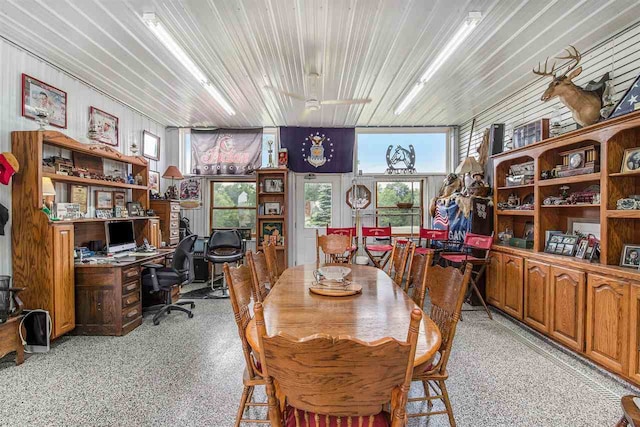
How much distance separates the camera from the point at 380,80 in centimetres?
426

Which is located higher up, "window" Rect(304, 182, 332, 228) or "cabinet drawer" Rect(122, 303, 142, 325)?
"window" Rect(304, 182, 332, 228)

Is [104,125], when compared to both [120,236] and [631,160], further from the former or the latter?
[631,160]

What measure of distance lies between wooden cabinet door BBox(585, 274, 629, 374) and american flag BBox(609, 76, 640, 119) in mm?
1505

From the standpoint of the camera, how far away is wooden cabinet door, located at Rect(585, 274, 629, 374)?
8.23ft

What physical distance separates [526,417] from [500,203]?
3.15 metres

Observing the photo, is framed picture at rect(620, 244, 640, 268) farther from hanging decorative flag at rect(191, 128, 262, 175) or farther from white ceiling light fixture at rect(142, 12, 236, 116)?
hanging decorative flag at rect(191, 128, 262, 175)

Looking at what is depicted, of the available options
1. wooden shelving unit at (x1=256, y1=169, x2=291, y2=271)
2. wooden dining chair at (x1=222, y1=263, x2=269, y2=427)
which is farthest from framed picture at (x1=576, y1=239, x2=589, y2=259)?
wooden shelving unit at (x1=256, y1=169, x2=291, y2=271)

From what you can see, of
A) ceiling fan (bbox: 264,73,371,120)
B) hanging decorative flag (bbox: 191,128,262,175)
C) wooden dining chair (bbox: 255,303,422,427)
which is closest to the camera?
wooden dining chair (bbox: 255,303,422,427)

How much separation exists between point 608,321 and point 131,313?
489 centimetres

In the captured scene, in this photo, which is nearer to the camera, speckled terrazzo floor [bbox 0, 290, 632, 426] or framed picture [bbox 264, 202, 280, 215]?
speckled terrazzo floor [bbox 0, 290, 632, 426]

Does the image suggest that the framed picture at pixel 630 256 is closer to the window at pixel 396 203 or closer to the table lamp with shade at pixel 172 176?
the window at pixel 396 203

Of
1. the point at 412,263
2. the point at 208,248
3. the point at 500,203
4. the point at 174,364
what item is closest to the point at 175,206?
the point at 208,248

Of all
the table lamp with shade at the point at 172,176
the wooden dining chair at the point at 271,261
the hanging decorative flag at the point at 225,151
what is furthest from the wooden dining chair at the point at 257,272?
the hanging decorative flag at the point at 225,151

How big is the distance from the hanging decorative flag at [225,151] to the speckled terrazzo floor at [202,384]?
366 cm
